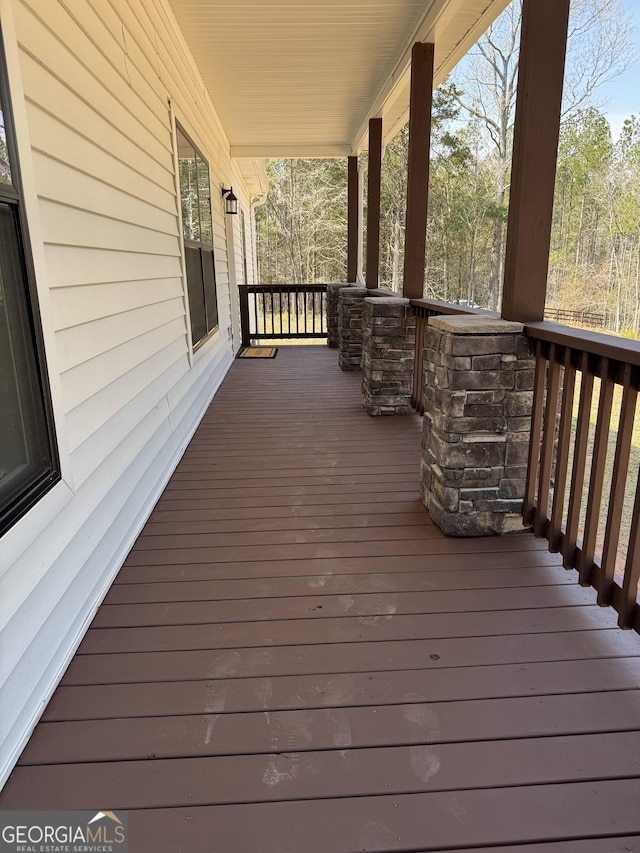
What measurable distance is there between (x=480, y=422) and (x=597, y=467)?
0.68 m

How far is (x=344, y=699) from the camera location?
1.68 meters

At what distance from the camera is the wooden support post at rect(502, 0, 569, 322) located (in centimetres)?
226

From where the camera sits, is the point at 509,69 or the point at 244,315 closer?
the point at 244,315

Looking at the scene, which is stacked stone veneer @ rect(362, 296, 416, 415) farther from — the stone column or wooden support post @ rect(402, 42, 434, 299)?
the stone column

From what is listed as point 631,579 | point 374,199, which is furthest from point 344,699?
point 374,199

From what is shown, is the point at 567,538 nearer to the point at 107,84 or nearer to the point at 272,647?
the point at 272,647

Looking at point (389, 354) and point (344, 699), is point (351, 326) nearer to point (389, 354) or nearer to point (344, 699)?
point (389, 354)

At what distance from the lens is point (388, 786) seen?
1.40 m

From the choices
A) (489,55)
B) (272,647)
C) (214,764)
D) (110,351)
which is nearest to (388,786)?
(214,764)

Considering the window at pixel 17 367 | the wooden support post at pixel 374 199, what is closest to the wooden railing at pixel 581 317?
the wooden support post at pixel 374 199

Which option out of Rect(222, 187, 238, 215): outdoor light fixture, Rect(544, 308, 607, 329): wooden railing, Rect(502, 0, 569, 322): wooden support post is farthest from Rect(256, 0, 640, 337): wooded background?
Rect(502, 0, 569, 322): wooden support post

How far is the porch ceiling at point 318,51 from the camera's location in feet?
12.5

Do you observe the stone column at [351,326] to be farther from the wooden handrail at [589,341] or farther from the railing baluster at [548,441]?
the railing baluster at [548,441]

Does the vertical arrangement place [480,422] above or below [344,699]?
above
